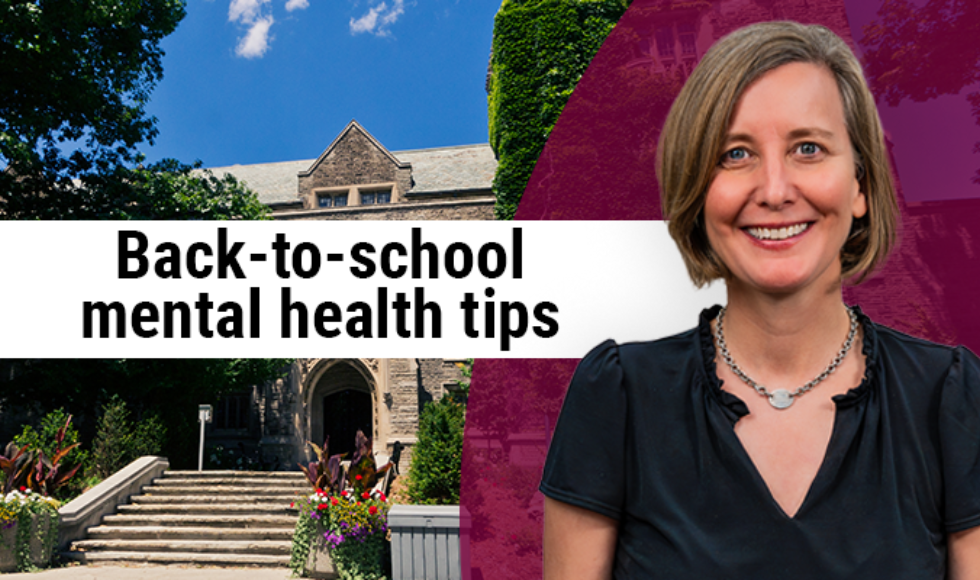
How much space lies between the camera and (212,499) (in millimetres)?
12328

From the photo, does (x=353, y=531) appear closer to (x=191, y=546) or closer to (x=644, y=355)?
(x=191, y=546)

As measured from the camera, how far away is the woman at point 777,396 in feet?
3.03

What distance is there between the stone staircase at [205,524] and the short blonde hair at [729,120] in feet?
34.8

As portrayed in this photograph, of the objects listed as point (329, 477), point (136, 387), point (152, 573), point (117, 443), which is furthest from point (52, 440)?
point (329, 477)

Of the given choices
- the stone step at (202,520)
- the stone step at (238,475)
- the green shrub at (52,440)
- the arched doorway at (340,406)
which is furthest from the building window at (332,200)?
the stone step at (202,520)

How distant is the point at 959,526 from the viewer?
36.5 inches

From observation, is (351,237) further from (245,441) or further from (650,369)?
(245,441)

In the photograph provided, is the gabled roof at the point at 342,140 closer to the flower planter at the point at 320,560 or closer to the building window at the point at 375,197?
the building window at the point at 375,197

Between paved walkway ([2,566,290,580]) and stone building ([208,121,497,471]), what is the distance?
33.4 ft

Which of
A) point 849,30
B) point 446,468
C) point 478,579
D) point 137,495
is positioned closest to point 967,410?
point 849,30

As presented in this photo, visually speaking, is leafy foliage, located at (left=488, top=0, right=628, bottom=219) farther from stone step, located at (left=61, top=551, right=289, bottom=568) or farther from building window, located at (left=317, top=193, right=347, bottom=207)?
building window, located at (left=317, top=193, right=347, bottom=207)

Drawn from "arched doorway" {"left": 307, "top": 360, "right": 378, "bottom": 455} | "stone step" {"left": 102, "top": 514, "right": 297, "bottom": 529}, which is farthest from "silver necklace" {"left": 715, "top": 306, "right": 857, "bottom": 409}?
"arched doorway" {"left": 307, "top": 360, "right": 378, "bottom": 455}

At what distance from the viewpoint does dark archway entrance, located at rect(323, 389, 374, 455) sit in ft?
74.9

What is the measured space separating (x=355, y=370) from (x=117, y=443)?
29.2ft
